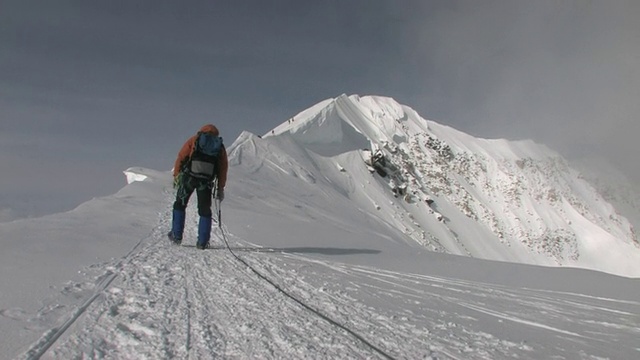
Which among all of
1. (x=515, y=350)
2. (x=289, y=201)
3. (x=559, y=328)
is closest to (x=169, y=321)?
(x=515, y=350)

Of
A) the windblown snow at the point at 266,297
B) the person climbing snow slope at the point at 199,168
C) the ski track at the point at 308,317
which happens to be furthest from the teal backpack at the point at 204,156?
the ski track at the point at 308,317

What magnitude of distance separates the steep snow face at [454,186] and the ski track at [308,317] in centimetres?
2479

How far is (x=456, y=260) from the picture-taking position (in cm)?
660

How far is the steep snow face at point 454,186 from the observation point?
140 feet

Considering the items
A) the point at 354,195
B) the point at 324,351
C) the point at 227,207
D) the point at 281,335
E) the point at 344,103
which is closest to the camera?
the point at 324,351

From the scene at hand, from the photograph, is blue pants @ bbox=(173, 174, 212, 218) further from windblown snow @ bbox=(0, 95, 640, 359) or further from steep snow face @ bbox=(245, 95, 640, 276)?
steep snow face @ bbox=(245, 95, 640, 276)

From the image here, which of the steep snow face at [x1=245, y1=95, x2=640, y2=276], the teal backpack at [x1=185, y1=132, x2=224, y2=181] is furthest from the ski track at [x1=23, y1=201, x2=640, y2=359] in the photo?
the steep snow face at [x1=245, y1=95, x2=640, y2=276]

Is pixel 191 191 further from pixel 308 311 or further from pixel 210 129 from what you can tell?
pixel 308 311

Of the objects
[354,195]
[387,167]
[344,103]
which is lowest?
[354,195]

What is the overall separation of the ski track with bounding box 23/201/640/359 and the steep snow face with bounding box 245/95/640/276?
81.3ft

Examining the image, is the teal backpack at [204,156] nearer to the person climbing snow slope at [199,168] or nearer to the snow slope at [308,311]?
the person climbing snow slope at [199,168]

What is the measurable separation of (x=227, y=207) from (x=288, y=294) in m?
8.13

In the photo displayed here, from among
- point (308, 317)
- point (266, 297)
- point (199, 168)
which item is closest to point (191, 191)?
point (199, 168)

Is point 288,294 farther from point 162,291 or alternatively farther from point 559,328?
point 559,328
